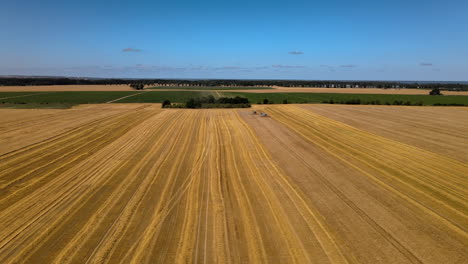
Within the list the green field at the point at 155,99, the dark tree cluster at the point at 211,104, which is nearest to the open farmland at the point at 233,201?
the dark tree cluster at the point at 211,104

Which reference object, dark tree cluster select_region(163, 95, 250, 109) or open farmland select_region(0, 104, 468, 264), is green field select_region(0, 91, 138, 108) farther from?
open farmland select_region(0, 104, 468, 264)

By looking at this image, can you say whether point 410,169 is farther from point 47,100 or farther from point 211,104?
point 47,100

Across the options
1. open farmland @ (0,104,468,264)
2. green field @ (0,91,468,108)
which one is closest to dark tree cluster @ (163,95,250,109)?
green field @ (0,91,468,108)

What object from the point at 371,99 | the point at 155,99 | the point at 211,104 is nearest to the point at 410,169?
the point at 211,104

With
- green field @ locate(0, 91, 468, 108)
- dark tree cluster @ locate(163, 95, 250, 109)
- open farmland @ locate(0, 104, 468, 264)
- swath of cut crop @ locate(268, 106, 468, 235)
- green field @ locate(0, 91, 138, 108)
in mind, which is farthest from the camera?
green field @ locate(0, 91, 468, 108)

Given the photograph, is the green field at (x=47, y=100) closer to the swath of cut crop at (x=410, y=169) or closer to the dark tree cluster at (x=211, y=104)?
the dark tree cluster at (x=211, y=104)

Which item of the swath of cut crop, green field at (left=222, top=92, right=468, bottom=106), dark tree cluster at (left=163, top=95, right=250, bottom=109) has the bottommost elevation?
the swath of cut crop

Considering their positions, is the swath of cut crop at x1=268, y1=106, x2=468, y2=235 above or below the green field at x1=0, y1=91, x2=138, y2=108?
above

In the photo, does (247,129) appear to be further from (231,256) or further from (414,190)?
(231,256)
